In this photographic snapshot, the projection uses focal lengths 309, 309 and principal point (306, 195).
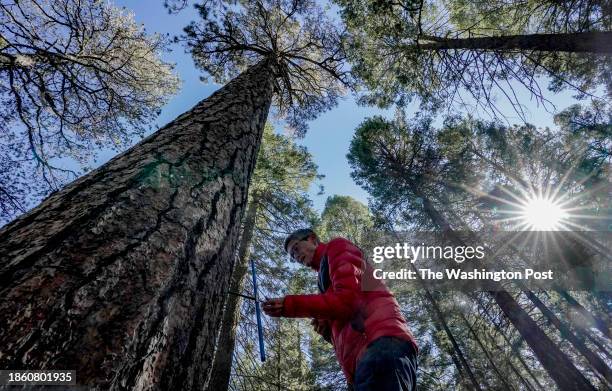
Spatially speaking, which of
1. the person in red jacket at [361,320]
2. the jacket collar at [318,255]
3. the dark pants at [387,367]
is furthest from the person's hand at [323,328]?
the dark pants at [387,367]

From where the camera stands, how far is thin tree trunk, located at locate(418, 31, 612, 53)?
5.01 metres

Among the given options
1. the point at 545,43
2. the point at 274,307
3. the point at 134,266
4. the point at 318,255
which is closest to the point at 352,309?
the point at 274,307

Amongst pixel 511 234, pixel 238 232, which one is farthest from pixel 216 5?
pixel 511 234

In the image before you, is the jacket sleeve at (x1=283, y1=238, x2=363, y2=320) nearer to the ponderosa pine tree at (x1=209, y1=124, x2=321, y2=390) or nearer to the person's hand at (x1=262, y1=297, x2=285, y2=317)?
the person's hand at (x1=262, y1=297, x2=285, y2=317)

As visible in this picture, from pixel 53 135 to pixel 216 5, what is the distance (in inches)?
204

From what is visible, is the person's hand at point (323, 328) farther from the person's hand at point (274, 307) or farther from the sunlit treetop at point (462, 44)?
the sunlit treetop at point (462, 44)

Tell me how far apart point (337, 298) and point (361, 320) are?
0.21m

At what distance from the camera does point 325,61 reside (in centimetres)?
825

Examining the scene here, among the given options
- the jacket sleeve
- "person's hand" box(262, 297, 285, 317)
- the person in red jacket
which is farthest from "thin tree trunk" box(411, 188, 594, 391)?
"person's hand" box(262, 297, 285, 317)

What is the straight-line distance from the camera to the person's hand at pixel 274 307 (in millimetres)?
1851

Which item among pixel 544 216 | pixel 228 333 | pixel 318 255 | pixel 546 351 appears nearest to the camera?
pixel 318 255

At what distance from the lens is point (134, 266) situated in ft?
2.76

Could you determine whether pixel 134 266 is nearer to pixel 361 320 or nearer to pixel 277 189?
pixel 361 320

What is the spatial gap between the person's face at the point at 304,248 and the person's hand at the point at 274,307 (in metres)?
0.94
